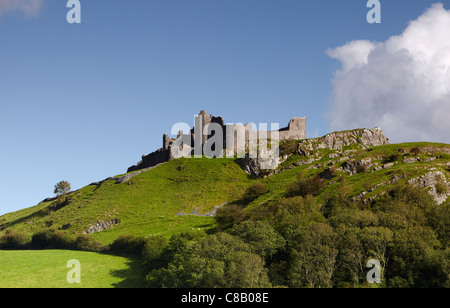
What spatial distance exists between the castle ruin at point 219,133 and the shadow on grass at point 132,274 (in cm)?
8012

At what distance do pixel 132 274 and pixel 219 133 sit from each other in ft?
296

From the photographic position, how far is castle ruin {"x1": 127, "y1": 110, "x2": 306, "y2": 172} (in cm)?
15325

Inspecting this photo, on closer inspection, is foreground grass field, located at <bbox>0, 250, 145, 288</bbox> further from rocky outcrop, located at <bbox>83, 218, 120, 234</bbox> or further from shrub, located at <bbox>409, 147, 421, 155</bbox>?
shrub, located at <bbox>409, 147, 421, 155</bbox>

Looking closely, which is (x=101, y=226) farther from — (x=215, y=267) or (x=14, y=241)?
(x=215, y=267)

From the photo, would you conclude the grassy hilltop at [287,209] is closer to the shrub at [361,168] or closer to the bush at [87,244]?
the shrub at [361,168]

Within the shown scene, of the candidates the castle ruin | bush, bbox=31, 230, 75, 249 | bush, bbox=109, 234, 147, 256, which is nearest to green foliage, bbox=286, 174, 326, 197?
bush, bbox=109, 234, 147, 256

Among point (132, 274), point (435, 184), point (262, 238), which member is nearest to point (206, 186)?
point (132, 274)

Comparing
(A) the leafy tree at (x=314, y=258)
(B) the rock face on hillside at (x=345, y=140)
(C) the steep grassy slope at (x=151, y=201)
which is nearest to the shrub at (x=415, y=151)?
(B) the rock face on hillside at (x=345, y=140)

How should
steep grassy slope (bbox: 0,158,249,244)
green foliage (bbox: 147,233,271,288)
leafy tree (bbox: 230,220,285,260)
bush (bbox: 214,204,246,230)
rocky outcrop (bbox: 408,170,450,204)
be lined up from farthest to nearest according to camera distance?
steep grassy slope (bbox: 0,158,249,244) → bush (bbox: 214,204,246,230) → rocky outcrop (bbox: 408,170,450,204) → leafy tree (bbox: 230,220,285,260) → green foliage (bbox: 147,233,271,288)

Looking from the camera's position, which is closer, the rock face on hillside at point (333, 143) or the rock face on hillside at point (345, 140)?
the rock face on hillside at point (333, 143)

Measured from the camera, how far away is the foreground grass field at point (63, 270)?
224 ft

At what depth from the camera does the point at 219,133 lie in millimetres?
156625

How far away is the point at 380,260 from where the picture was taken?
55.3 meters
